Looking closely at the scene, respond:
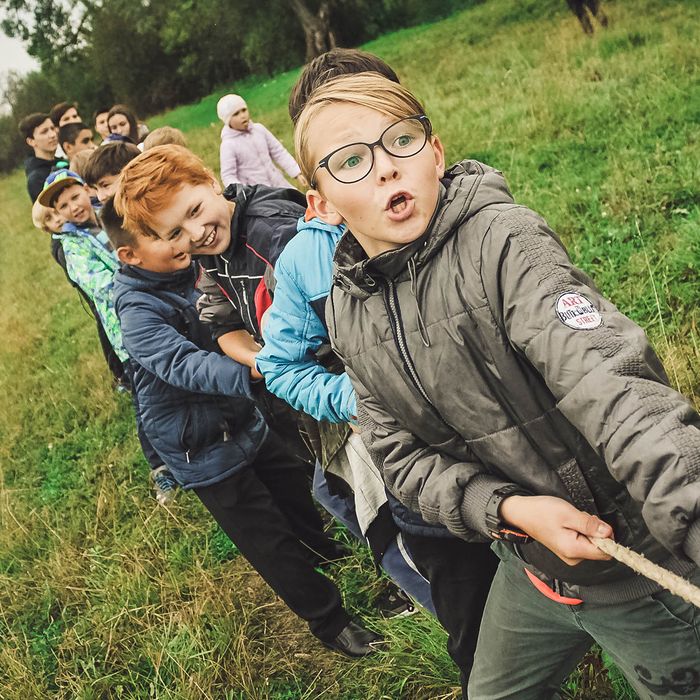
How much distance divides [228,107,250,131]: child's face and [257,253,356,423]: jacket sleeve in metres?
4.56

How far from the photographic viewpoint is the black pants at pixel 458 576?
6.66 feet

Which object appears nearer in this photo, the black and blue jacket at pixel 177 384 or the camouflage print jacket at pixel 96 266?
the black and blue jacket at pixel 177 384

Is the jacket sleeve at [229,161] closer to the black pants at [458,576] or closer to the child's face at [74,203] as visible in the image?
the child's face at [74,203]

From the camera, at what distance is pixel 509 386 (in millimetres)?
1318

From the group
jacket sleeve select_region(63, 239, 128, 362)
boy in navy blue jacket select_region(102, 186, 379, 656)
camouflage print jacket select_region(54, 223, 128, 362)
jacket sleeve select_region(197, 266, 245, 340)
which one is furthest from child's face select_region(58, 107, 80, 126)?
jacket sleeve select_region(197, 266, 245, 340)

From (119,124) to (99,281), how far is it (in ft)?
10.9

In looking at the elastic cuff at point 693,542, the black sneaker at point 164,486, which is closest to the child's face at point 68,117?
the black sneaker at point 164,486

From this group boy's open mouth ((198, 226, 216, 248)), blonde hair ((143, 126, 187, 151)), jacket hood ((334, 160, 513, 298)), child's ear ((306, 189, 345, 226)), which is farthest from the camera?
blonde hair ((143, 126, 187, 151))

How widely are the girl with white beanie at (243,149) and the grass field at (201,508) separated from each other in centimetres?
189

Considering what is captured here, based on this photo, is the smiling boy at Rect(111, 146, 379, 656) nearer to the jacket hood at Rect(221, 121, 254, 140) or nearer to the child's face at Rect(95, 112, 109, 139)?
the jacket hood at Rect(221, 121, 254, 140)

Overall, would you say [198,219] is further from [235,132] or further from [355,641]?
[235,132]

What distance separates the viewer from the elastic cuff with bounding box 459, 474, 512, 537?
1.37 metres

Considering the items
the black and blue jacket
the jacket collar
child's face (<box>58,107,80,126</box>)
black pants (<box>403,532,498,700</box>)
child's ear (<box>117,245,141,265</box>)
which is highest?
child's face (<box>58,107,80,126</box>)

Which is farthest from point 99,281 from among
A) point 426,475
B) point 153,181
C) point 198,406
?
point 426,475
